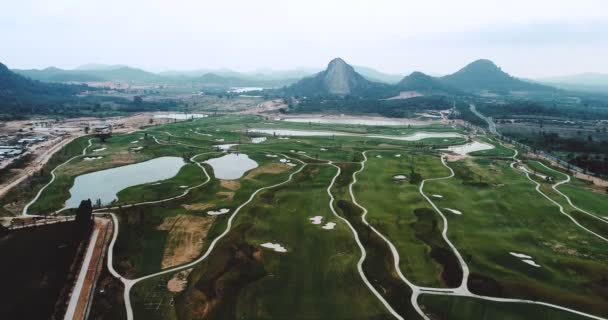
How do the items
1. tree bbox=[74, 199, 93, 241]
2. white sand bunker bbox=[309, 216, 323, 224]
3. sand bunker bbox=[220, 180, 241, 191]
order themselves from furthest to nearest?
sand bunker bbox=[220, 180, 241, 191] → white sand bunker bbox=[309, 216, 323, 224] → tree bbox=[74, 199, 93, 241]

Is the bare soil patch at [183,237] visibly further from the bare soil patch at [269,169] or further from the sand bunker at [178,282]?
the bare soil patch at [269,169]

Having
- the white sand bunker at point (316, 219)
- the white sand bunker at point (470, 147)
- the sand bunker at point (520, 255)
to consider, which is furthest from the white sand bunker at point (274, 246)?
the white sand bunker at point (470, 147)

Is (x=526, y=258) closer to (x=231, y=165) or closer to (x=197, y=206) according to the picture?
(x=197, y=206)

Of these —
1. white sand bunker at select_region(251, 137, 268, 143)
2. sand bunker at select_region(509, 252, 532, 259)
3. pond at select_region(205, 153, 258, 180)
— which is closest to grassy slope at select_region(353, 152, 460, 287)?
sand bunker at select_region(509, 252, 532, 259)

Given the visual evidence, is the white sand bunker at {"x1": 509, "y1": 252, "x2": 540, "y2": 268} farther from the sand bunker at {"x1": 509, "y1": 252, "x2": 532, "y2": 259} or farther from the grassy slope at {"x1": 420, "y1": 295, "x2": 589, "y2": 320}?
the grassy slope at {"x1": 420, "y1": 295, "x2": 589, "y2": 320}

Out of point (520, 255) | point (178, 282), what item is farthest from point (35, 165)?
point (520, 255)

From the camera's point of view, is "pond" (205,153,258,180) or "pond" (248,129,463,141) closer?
"pond" (205,153,258,180)

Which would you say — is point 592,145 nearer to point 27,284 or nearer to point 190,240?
point 190,240
